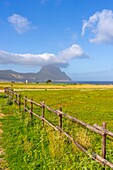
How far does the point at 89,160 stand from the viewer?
9.56 meters

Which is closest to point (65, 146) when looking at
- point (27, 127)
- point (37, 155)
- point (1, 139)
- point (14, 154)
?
point (37, 155)

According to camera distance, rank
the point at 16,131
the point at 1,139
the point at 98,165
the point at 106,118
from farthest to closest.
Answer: the point at 106,118, the point at 16,131, the point at 1,139, the point at 98,165

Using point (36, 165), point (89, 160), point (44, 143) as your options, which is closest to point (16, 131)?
point (44, 143)

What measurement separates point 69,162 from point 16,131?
6.94 meters

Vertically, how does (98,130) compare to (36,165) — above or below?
above

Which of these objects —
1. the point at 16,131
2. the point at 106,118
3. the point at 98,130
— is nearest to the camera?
the point at 98,130

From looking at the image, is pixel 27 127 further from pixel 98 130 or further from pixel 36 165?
pixel 98 130

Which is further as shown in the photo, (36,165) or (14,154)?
(14,154)

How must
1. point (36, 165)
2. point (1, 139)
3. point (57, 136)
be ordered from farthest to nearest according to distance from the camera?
point (1, 139)
point (57, 136)
point (36, 165)

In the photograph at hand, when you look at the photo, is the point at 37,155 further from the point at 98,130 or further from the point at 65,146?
the point at 98,130

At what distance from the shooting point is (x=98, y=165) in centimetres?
901

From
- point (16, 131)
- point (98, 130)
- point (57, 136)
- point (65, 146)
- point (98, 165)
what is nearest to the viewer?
point (98, 165)

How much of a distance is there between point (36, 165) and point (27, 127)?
675 cm

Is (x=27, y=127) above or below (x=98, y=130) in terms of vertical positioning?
below
